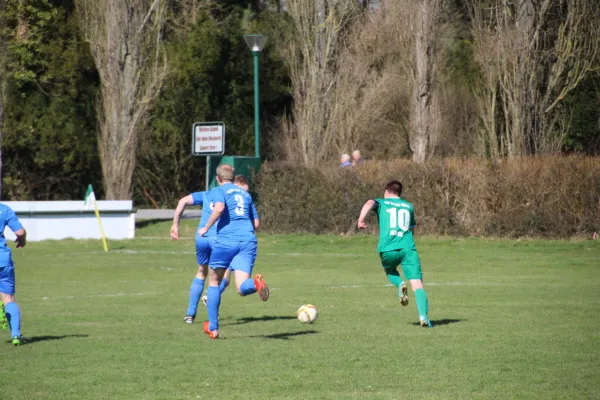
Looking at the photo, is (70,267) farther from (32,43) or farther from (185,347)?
(32,43)

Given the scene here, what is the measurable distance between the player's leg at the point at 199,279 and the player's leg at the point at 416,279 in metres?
2.55

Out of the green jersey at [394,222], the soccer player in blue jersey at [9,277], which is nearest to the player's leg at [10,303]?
the soccer player in blue jersey at [9,277]

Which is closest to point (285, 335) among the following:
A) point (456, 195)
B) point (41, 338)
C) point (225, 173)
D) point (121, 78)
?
point (225, 173)

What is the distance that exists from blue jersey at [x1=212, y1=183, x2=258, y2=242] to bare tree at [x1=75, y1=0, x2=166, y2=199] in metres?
22.5

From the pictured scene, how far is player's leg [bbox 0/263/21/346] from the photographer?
11156 millimetres

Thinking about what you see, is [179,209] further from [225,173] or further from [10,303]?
[10,303]

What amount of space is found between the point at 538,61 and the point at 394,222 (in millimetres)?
19005

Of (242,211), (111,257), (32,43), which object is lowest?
(111,257)

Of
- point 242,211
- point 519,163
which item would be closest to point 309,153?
point 519,163

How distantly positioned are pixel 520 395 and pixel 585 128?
91.9 ft

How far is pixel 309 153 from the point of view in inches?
1321

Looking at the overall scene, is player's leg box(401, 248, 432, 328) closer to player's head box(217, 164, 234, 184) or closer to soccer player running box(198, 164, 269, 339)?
soccer player running box(198, 164, 269, 339)

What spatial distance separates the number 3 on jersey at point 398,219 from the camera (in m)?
12.6

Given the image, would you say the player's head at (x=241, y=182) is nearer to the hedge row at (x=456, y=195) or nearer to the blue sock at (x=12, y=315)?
the blue sock at (x=12, y=315)
